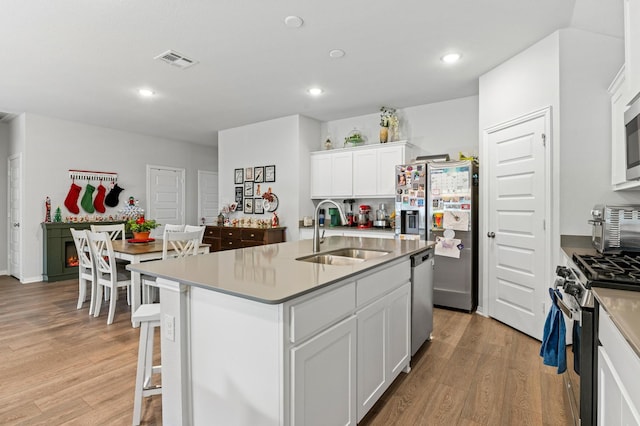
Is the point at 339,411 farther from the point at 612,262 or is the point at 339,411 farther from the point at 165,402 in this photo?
the point at 612,262

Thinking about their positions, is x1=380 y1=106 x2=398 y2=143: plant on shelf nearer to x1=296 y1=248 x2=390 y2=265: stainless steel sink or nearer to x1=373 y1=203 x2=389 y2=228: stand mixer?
x1=373 y1=203 x2=389 y2=228: stand mixer

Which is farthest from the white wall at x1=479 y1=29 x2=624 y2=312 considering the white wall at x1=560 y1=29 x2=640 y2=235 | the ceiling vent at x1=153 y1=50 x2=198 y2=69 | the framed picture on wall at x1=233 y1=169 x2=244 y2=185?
the framed picture on wall at x1=233 y1=169 x2=244 y2=185

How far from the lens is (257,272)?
1656 millimetres

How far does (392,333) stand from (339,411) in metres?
0.67

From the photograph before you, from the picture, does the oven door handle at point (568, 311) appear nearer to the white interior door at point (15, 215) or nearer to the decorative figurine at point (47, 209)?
the decorative figurine at point (47, 209)

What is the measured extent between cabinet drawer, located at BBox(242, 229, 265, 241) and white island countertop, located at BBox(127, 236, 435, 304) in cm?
277

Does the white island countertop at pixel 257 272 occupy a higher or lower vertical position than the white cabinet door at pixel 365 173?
lower

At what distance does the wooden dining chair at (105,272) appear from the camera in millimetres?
3379

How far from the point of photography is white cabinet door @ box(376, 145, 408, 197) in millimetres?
4555

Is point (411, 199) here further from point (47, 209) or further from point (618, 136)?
point (47, 209)

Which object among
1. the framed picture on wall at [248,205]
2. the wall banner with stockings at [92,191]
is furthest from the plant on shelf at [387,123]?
the wall banner with stockings at [92,191]

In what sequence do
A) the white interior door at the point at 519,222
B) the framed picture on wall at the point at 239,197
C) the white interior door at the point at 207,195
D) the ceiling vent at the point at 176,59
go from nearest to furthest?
the white interior door at the point at 519,222 → the ceiling vent at the point at 176,59 → the framed picture on wall at the point at 239,197 → the white interior door at the point at 207,195

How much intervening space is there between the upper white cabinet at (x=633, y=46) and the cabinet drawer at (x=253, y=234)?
14.1 feet

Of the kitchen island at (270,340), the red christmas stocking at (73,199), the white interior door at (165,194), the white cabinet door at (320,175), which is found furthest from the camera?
the white interior door at (165,194)
